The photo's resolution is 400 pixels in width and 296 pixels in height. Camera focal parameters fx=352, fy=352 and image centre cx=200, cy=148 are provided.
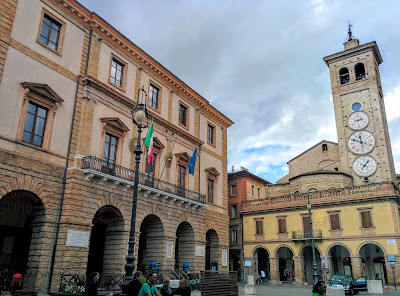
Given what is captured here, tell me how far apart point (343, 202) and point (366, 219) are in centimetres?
237

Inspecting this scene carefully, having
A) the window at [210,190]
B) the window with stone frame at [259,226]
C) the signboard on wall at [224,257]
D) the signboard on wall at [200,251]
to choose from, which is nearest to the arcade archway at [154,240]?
the signboard on wall at [200,251]

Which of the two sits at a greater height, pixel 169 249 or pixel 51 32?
pixel 51 32

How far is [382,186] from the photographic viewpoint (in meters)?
31.0

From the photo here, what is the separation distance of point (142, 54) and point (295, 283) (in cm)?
2520

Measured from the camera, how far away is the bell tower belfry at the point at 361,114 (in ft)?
130

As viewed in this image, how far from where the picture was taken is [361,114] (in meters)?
42.0

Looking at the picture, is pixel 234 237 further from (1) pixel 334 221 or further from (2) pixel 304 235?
(1) pixel 334 221

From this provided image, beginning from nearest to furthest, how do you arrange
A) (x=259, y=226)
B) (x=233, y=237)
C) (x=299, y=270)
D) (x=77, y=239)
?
(x=77, y=239) < (x=299, y=270) < (x=259, y=226) < (x=233, y=237)

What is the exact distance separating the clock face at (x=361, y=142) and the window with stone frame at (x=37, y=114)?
Answer: 1362 inches

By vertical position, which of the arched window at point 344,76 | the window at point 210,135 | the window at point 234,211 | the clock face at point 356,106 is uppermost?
the arched window at point 344,76

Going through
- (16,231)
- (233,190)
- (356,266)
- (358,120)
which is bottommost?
(356,266)

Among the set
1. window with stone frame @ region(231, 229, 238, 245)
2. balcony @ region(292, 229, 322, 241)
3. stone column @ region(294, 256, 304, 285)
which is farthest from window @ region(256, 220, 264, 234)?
stone column @ region(294, 256, 304, 285)

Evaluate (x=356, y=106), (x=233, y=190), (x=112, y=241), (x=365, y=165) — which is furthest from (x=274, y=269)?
(x=356, y=106)

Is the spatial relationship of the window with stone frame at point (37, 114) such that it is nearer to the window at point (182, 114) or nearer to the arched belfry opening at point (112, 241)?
the arched belfry opening at point (112, 241)
